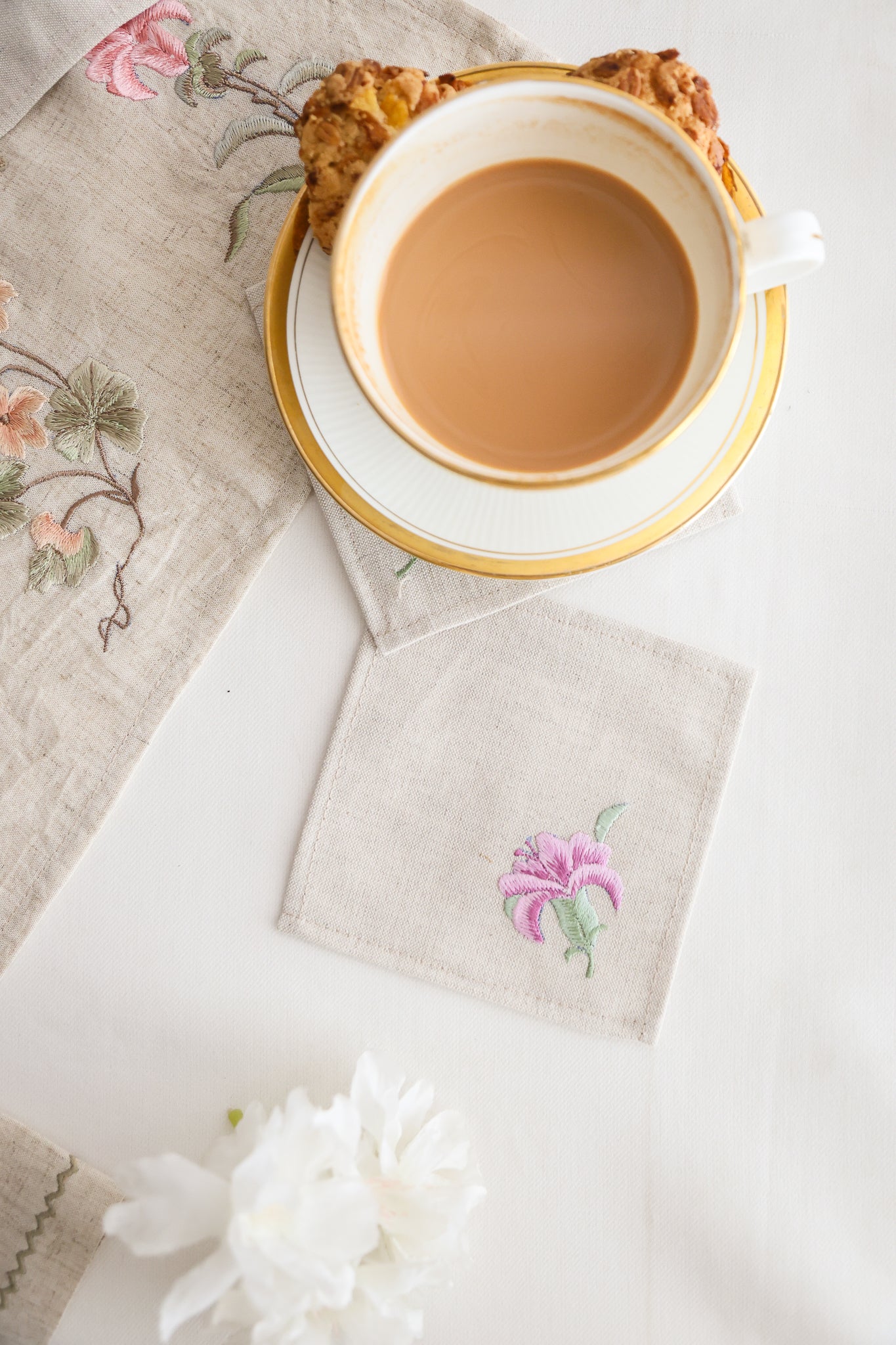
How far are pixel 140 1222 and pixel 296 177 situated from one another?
0.81 meters

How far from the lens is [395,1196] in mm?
663

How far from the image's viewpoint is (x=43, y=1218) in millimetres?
741

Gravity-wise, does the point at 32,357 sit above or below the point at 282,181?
below

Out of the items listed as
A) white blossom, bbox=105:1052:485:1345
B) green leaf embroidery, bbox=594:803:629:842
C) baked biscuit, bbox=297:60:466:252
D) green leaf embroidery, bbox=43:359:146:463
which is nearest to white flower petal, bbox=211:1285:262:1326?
white blossom, bbox=105:1052:485:1345

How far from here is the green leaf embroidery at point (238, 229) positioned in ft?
2.51

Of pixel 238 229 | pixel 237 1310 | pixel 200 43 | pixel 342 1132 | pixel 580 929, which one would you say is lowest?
pixel 237 1310

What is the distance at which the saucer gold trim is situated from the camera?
0.65 metres

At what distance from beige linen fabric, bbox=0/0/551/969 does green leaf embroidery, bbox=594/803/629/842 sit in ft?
1.18

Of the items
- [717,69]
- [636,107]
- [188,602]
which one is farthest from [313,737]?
[717,69]

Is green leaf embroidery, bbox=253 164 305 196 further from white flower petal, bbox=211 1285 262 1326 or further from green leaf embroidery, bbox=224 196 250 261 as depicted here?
white flower petal, bbox=211 1285 262 1326

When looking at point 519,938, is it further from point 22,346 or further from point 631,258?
point 22,346

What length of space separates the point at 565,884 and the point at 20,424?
60 cm

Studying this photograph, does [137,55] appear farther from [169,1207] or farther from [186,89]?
[169,1207]

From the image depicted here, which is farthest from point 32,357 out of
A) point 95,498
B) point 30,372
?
point 95,498
